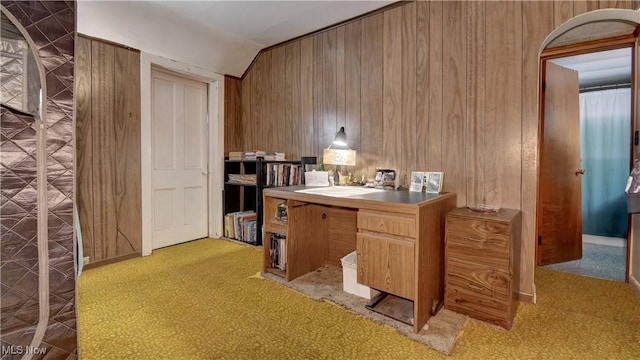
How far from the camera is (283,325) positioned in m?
1.75

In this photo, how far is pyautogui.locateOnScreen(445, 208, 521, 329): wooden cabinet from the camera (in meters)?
1.71

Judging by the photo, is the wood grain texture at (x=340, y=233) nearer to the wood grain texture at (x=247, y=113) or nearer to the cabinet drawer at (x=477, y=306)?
the cabinet drawer at (x=477, y=306)

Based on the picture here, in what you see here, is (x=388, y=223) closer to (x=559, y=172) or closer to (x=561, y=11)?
(x=561, y=11)

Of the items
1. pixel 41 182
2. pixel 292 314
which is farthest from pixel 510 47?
pixel 41 182

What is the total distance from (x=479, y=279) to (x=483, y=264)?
0.32 feet

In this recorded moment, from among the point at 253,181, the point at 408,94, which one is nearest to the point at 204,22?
the point at 253,181

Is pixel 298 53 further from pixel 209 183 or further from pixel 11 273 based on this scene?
pixel 11 273

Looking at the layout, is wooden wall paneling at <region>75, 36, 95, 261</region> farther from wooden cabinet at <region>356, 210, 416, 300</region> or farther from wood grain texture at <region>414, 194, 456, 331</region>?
wood grain texture at <region>414, 194, 456, 331</region>

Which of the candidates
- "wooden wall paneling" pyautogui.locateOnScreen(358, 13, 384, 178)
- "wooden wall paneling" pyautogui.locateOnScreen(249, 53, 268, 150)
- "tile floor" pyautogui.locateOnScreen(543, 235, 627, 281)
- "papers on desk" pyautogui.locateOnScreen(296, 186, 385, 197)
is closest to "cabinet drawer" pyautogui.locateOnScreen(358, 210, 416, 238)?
"papers on desk" pyautogui.locateOnScreen(296, 186, 385, 197)

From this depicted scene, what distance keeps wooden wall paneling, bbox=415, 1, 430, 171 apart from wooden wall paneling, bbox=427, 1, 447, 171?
31 mm

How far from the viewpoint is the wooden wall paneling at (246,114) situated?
3.78 m

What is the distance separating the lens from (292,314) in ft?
6.18

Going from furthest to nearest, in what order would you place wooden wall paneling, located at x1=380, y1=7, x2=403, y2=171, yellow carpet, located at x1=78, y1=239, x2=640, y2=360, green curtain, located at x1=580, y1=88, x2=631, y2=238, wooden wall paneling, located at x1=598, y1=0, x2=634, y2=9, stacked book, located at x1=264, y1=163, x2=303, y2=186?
1. green curtain, located at x1=580, y1=88, x2=631, y2=238
2. stacked book, located at x1=264, y1=163, x2=303, y2=186
3. wooden wall paneling, located at x1=380, y1=7, x2=403, y2=171
4. wooden wall paneling, located at x1=598, y1=0, x2=634, y2=9
5. yellow carpet, located at x1=78, y1=239, x2=640, y2=360

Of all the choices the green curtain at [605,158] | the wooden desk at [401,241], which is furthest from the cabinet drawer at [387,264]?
the green curtain at [605,158]
